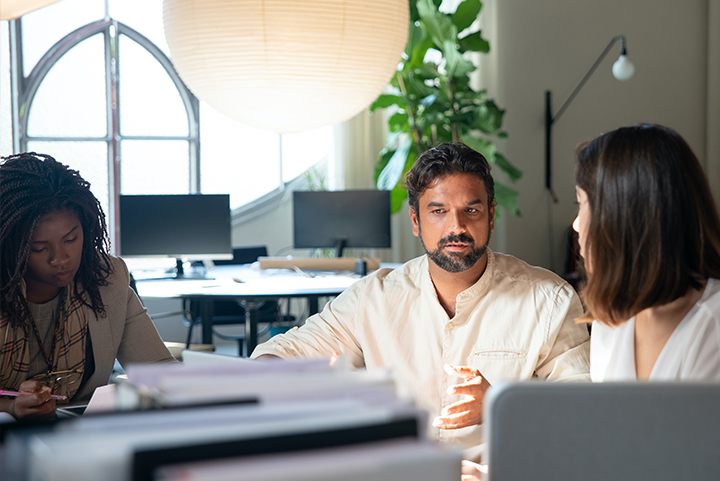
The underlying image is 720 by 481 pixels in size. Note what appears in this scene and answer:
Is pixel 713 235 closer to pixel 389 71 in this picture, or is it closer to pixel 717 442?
pixel 717 442

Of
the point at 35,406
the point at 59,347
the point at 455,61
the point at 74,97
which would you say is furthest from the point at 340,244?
the point at 35,406

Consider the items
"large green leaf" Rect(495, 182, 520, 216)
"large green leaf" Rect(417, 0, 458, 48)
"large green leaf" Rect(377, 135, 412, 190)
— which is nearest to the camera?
"large green leaf" Rect(417, 0, 458, 48)

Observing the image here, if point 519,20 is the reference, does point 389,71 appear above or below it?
below

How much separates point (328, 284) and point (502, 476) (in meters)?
2.93

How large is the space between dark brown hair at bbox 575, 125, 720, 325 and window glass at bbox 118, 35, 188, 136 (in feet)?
16.0

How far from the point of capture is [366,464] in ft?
1.18

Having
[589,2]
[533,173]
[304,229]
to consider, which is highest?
[589,2]

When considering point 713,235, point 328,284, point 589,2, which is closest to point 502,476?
point 713,235

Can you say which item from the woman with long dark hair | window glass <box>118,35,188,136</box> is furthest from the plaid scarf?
window glass <box>118,35,188,136</box>

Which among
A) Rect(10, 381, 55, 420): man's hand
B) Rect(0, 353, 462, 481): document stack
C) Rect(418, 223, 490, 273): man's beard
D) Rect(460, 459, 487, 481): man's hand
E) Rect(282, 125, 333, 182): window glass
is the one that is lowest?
Rect(460, 459, 487, 481): man's hand

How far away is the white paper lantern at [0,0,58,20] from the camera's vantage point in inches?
72.6

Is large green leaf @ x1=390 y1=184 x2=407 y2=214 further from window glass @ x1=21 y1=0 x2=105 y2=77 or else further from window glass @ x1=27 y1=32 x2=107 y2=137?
window glass @ x1=21 y1=0 x2=105 y2=77

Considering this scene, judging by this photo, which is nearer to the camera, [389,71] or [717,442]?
[717,442]

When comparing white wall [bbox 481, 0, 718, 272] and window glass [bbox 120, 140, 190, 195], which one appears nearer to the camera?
white wall [bbox 481, 0, 718, 272]
